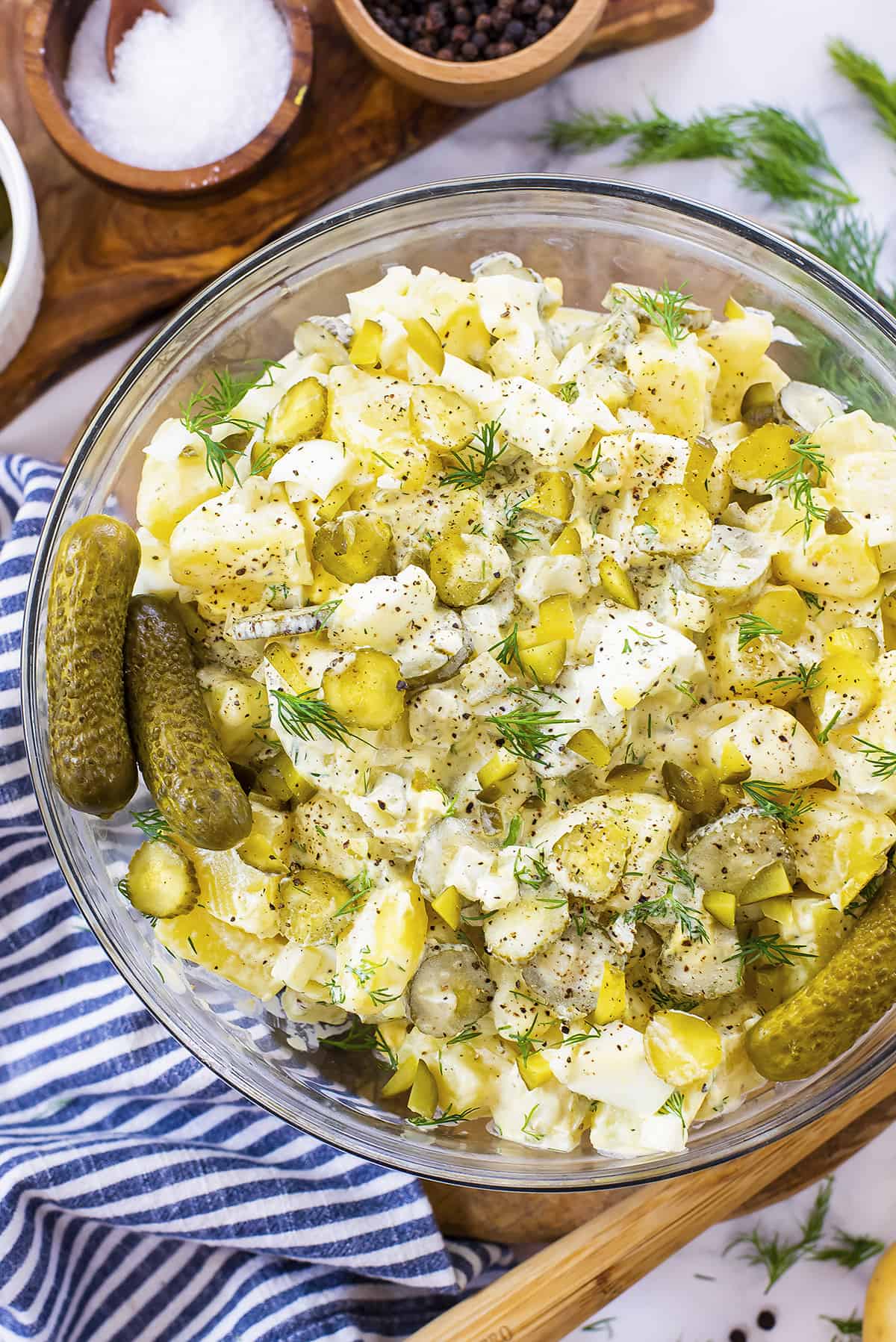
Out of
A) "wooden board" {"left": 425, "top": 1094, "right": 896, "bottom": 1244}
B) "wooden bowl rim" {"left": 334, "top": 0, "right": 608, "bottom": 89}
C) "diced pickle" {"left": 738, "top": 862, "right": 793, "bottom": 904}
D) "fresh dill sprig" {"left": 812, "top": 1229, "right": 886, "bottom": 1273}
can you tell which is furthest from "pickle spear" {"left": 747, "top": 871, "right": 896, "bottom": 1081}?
"wooden bowl rim" {"left": 334, "top": 0, "right": 608, "bottom": 89}

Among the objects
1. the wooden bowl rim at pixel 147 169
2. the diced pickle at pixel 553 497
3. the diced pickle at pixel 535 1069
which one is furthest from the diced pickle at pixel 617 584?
the wooden bowl rim at pixel 147 169

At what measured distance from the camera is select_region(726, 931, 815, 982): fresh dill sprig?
2.02 meters

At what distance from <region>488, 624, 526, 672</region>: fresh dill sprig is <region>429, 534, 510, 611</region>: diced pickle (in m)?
0.08

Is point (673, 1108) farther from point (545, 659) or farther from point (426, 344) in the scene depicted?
point (426, 344)

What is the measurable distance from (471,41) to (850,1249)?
2983 millimetres

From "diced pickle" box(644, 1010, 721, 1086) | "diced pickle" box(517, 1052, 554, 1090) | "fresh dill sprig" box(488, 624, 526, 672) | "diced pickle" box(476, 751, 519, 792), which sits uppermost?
"fresh dill sprig" box(488, 624, 526, 672)

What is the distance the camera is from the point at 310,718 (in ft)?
6.44

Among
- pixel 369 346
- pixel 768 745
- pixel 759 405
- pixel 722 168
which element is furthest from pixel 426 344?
pixel 722 168

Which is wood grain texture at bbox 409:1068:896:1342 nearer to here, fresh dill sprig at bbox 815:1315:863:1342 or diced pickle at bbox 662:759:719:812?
fresh dill sprig at bbox 815:1315:863:1342

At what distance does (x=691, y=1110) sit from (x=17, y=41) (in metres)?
2.77

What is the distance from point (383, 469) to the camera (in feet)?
6.73

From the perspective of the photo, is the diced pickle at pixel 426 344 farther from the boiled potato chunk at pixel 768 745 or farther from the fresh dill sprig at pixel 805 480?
the boiled potato chunk at pixel 768 745

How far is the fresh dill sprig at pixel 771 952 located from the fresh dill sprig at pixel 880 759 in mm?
324

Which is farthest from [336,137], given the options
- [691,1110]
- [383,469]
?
[691,1110]
